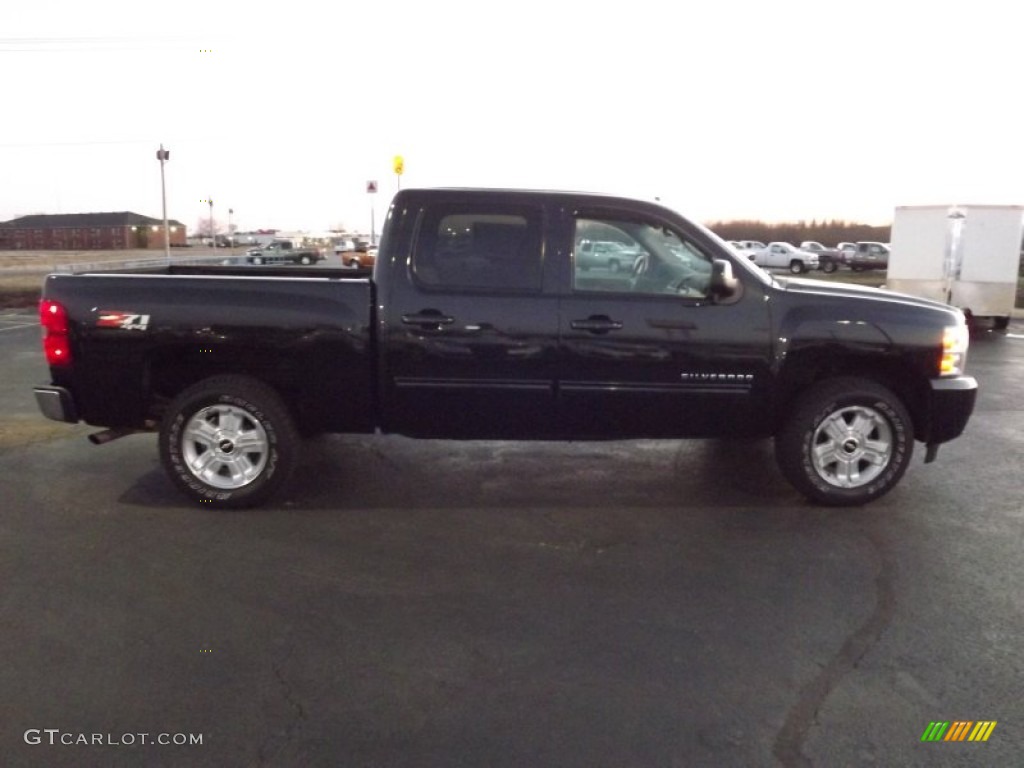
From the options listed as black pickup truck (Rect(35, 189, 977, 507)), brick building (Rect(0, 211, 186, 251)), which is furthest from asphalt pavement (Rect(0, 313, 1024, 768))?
brick building (Rect(0, 211, 186, 251))

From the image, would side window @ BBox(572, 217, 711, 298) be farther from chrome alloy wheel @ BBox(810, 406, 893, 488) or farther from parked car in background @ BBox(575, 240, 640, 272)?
chrome alloy wheel @ BBox(810, 406, 893, 488)

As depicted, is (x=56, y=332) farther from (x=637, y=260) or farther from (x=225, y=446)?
(x=637, y=260)

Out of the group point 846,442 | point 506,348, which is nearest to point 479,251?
point 506,348

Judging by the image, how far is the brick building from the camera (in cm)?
9844

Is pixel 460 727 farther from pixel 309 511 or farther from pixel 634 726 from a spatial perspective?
pixel 309 511

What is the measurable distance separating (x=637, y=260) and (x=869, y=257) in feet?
135

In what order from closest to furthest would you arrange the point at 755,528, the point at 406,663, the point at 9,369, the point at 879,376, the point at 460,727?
the point at 460,727, the point at 406,663, the point at 755,528, the point at 879,376, the point at 9,369

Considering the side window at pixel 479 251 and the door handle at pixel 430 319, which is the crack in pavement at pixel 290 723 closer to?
the door handle at pixel 430 319

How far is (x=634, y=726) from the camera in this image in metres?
3.18

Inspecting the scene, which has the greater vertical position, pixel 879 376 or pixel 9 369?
pixel 879 376

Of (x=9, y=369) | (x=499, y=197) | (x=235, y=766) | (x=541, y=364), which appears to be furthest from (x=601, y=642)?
(x=9, y=369)

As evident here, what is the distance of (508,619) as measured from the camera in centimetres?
401

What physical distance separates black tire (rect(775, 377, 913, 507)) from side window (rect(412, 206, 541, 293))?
183cm

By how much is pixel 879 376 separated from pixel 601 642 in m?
2.87
